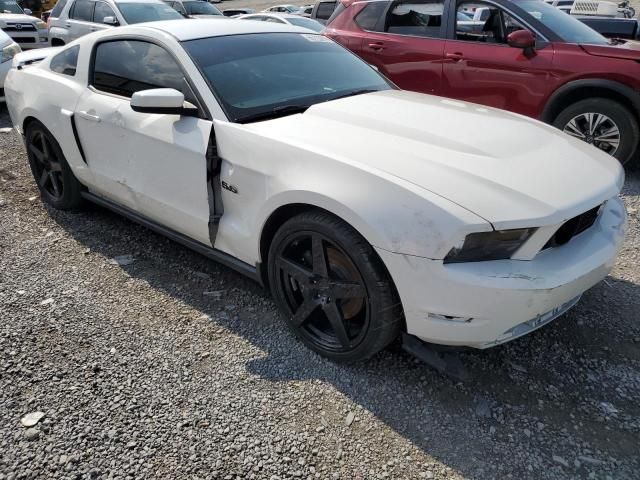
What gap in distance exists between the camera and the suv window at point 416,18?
585 centimetres

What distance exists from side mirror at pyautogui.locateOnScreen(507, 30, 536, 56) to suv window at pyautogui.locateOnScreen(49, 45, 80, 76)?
400cm

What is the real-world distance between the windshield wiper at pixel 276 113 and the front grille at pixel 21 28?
34.8 feet

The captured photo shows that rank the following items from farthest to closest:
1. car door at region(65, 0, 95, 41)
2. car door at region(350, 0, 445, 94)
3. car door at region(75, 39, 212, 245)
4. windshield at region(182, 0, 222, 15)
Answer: windshield at region(182, 0, 222, 15) < car door at region(65, 0, 95, 41) < car door at region(350, 0, 445, 94) < car door at region(75, 39, 212, 245)

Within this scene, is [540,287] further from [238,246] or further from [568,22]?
[568,22]

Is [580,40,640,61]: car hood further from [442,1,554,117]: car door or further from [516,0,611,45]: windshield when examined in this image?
[442,1,554,117]: car door

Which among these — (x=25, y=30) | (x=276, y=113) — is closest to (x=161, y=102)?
(x=276, y=113)

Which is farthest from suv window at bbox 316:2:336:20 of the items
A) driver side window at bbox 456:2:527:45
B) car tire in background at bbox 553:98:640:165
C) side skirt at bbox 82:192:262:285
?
side skirt at bbox 82:192:262:285

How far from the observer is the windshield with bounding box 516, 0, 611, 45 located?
17.3 ft

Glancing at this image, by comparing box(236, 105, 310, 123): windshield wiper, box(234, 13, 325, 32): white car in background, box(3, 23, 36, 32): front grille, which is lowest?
box(3, 23, 36, 32): front grille

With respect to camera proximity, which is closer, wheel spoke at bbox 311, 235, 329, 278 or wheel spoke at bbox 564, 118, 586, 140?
wheel spoke at bbox 311, 235, 329, 278

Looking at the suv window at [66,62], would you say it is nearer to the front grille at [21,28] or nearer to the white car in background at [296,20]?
the white car in background at [296,20]

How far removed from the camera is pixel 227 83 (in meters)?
2.95

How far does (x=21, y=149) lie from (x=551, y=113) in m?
5.99

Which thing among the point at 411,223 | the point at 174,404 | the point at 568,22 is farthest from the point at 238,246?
the point at 568,22
